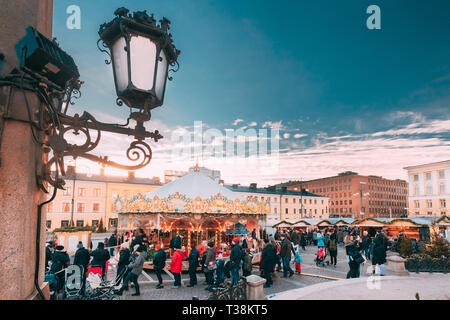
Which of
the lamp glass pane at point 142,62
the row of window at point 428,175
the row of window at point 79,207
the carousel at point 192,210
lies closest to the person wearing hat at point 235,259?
the carousel at point 192,210

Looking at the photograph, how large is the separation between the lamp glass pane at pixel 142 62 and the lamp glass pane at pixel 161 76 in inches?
3.2

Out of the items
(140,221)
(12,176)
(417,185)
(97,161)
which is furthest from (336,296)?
(417,185)

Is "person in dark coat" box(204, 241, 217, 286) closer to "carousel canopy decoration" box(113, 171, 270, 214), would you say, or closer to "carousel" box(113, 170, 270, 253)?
"carousel" box(113, 170, 270, 253)

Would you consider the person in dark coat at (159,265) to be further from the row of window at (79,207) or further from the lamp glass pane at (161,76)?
the row of window at (79,207)

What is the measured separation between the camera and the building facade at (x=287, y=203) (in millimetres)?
65312

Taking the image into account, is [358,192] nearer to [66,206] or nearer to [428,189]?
[428,189]

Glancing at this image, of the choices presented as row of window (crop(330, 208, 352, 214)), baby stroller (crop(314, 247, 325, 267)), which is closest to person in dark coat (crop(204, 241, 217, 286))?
baby stroller (crop(314, 247, 325, 267))

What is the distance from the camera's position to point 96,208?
52406 millimetres

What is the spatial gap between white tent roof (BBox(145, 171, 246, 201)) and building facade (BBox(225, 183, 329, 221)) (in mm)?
43316

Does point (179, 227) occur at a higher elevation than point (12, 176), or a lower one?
lower

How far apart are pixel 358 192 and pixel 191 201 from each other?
10904cm

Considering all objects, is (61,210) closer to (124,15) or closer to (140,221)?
(140,221)

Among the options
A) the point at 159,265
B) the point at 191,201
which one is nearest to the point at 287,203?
the point at 191,201
